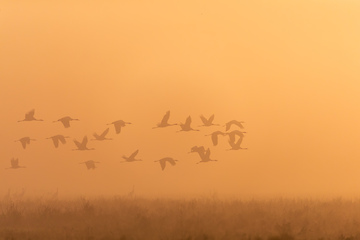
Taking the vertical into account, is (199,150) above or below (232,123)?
below

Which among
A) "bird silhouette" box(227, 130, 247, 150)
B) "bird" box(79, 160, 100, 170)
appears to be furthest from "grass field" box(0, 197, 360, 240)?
"bird silhouette" box(227, 130, 247, 150)

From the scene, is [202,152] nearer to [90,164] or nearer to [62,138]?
[90,164]

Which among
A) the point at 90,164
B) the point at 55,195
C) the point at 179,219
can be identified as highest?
the point at 90,164

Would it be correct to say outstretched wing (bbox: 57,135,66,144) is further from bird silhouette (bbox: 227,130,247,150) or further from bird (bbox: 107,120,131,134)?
bird silhouette (bbox: 227,130,247,150)

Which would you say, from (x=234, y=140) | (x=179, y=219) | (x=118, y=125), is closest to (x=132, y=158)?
(x=118, y=125)

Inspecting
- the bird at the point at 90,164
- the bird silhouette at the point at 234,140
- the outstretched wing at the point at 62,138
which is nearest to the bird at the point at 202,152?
the bird silhouette at the point at 234,140

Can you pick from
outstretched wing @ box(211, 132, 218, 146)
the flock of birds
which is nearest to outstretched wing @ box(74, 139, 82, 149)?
the flock of birds

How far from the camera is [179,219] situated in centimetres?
226

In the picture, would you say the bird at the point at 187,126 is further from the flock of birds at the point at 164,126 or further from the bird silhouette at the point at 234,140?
the bird silhouette at the point at 234,140

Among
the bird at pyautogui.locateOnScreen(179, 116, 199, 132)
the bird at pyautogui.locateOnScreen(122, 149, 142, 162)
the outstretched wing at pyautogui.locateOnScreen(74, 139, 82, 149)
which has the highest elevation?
the bird at pyautogui.locateOnScreen(179, 116, 199, 132)

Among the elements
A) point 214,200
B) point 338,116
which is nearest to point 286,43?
point 338,116

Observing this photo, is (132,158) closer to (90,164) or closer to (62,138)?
(90,164)

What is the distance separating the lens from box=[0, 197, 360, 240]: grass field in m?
2.25

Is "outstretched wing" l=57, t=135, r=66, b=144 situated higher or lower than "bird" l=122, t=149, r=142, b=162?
higher
